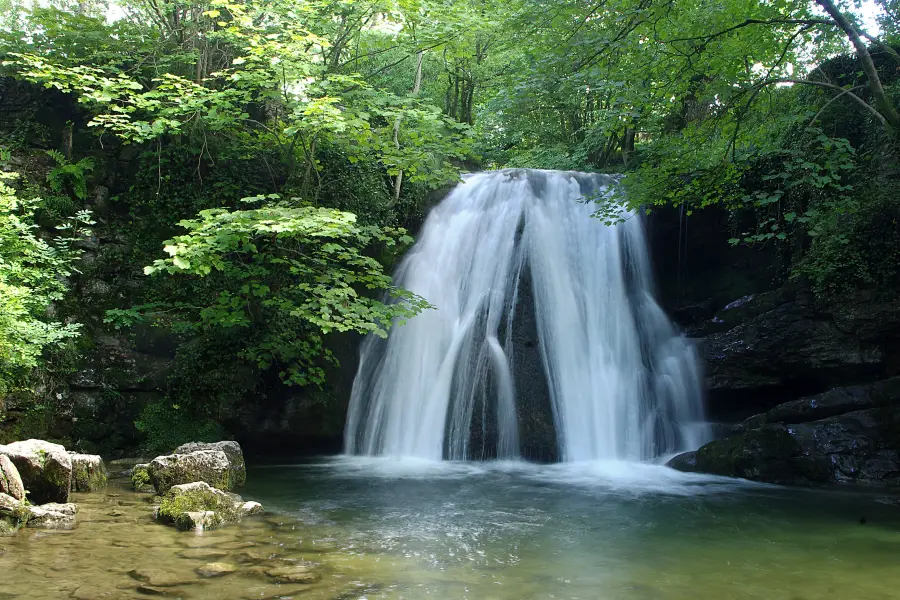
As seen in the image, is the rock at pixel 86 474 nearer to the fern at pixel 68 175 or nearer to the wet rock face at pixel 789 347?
the fern at pixel 68 175

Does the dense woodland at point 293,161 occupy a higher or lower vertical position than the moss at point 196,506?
higher

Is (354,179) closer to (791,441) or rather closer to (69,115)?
(69,115)

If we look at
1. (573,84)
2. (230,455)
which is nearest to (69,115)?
(230,455)

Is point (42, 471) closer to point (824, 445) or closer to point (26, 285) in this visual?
point (26, 285)

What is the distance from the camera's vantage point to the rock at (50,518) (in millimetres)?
4531

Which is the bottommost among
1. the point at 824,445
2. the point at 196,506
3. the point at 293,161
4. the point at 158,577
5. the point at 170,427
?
the point at 158,577

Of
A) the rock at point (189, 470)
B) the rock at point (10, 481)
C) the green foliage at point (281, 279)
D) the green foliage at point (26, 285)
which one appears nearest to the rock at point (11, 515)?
the rock at point (10, 481)

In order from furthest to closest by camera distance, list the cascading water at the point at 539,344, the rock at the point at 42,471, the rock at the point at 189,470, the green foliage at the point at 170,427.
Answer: the cascading water at the point at 539,344 → the green foliage at the point at 170,427 → the rock at the point at 189,470 → the rock at the point at 42,471

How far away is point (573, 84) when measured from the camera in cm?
788

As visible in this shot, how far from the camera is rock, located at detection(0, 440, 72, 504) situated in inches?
200

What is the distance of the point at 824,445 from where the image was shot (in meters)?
7.60

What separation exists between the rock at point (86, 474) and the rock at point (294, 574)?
3339 millimetres

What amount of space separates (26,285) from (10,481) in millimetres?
4343

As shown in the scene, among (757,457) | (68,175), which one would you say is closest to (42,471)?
(68,175)
